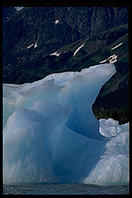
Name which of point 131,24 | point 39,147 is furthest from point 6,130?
point 131,24

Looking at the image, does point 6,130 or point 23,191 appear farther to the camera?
point 6,130

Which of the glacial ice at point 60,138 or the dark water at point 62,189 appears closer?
the dark water at point 62,189

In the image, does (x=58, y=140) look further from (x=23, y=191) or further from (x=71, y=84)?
(x=23, y=191)

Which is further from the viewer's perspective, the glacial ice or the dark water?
the glacial ice

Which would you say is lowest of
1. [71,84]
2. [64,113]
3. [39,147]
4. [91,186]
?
[91,186]

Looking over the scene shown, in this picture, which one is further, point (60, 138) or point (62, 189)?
point (60, 138)
